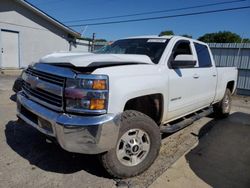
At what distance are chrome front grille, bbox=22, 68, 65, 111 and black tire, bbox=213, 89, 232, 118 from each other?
5.00m

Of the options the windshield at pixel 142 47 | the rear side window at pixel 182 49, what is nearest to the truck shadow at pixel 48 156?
the windshield at pixel 142 47

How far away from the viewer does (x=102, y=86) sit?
9.21ft

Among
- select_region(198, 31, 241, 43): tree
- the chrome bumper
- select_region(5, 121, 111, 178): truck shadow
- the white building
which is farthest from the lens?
select_region(198, 31, 241, 43): tree

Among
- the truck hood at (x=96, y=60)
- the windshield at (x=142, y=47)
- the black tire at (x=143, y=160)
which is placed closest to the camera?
the truck hood at (x=96, y=60)

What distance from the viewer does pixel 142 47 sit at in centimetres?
444

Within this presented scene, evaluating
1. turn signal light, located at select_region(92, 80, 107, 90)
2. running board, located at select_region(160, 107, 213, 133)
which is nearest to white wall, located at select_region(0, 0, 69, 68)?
running board, located at select_region(160, 107, 213, 133)

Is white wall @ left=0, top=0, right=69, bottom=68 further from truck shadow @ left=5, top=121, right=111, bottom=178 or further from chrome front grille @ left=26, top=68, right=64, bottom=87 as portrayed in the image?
chrome front grille @ left=26, top=68, right=64, bottom=87

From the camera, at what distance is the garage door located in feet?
50.8

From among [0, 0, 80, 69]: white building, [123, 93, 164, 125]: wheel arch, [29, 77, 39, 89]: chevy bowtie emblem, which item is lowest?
[123, 93, 164, 125]: wheel arch

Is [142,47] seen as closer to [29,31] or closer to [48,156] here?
[48,156]

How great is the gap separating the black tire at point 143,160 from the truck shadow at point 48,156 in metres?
0.25

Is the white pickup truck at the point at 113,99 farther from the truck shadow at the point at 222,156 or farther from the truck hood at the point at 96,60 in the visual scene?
the truck shadow at the point at 222,156

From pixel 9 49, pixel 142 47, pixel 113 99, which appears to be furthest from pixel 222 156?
pixel 9 49

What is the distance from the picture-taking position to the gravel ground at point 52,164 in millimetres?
A: 3139
